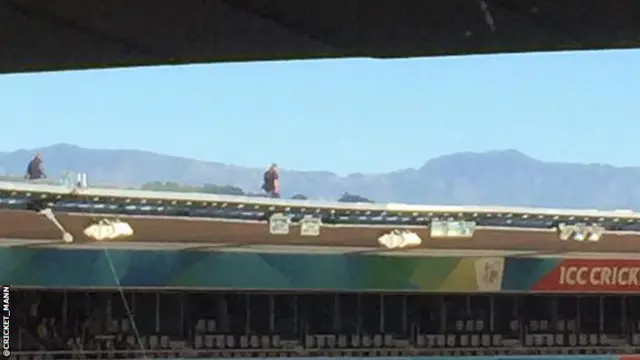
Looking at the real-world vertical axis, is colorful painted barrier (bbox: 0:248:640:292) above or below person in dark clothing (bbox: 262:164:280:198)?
below

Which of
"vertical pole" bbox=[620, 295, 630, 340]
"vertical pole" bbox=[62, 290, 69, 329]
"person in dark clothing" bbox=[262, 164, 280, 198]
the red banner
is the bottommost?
"vertical pole" bbox=[620, 295, 630, 340]

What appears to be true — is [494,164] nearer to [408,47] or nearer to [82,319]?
[82,319]

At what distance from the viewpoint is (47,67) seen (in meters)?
2.28

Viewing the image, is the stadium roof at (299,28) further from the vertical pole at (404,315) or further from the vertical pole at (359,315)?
the vertical pole at (404,315)

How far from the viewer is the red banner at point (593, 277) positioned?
16.9 metres

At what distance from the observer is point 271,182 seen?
14.6 m

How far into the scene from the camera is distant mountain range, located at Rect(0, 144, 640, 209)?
1486 centimetres

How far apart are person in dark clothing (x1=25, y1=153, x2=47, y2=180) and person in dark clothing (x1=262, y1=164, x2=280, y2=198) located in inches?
110

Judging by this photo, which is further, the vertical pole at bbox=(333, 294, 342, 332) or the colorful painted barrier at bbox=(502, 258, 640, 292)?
the colorful painted barrier at bbox=(502, 258, 640, 292)

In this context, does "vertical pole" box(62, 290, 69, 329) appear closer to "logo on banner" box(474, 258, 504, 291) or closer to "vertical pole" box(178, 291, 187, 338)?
"vertical pole" box(178, 291, 187, 338)

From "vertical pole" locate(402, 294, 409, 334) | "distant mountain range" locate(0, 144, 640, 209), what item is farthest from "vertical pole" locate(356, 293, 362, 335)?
"distant mountain range" locate(0, 144, 640, 209)

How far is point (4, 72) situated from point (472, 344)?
15292 millimetres

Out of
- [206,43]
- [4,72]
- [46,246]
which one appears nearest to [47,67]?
[4,72]

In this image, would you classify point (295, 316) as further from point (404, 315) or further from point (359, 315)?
point (404, 315)
